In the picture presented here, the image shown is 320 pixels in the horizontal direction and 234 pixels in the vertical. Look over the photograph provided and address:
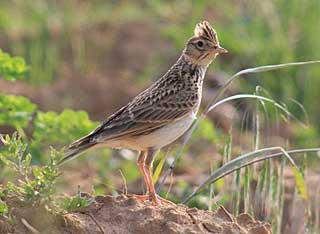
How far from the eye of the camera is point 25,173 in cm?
555

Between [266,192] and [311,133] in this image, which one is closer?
[266,192]

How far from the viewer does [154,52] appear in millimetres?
13312

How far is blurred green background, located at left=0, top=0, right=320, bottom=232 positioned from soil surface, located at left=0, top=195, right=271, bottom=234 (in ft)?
12.2

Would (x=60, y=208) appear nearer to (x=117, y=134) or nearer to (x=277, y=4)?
(x=117, y=134)

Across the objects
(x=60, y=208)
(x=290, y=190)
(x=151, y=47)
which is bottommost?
(x=290, y=190)

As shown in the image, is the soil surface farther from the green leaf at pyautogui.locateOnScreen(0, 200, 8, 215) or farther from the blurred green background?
the blurred green background

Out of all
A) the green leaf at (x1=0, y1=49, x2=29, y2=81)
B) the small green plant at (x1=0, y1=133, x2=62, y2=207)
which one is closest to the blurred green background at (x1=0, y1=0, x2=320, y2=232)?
the green leaf at (x1=0, y1=49, x2=29, y2=81)

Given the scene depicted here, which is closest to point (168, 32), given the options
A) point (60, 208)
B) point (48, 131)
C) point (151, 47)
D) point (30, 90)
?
point (151, 47)

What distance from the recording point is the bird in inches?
262

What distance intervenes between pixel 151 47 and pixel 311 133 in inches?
129

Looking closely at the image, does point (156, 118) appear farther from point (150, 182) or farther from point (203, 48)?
point (203, 48)

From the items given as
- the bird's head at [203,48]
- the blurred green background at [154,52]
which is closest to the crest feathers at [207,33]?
the bird's head at [203,48]

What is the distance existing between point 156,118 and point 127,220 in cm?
119

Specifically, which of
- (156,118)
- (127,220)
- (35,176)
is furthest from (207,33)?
(35,176)
